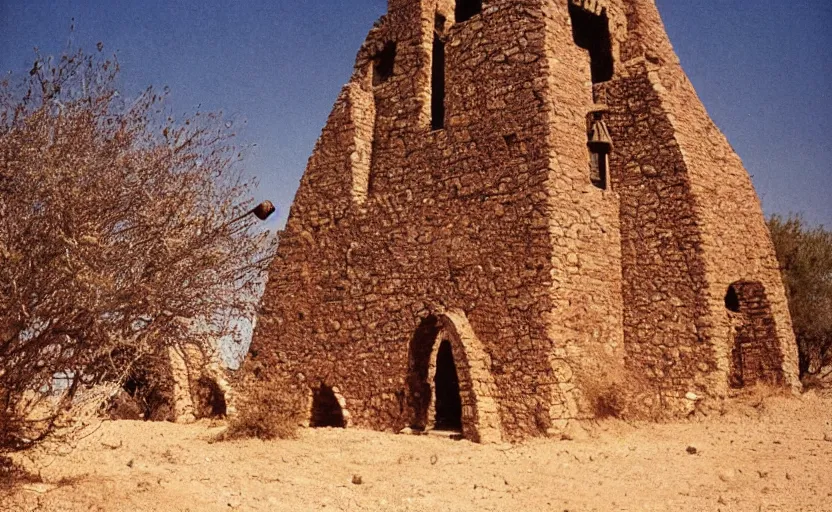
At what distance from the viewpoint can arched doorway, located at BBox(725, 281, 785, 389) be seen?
→ 1248 cm

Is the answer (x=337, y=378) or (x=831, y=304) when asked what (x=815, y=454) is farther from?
(x=831, y=304)

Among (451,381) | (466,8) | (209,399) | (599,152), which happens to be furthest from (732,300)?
(209,399)

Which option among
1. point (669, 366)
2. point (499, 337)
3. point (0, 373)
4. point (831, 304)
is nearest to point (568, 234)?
point (499, 337)

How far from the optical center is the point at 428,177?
42.7ft

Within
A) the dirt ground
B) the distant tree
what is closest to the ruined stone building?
the dirt ground

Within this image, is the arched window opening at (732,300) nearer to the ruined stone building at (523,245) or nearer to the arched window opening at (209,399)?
the ruined stone building at (523,245)

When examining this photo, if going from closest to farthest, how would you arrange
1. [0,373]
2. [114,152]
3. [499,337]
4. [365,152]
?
1. [0,373]
2. [114,152]
3. [499,337]
4. [365,152]

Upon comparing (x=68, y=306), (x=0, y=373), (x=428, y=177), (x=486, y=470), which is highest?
(x=428, y=177)

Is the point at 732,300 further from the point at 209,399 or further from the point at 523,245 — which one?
the point at 209,399

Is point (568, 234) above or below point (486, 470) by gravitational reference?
above

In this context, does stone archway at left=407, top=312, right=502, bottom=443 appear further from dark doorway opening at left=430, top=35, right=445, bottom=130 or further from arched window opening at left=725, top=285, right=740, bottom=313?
arched window opening at left=725, top=285, right=740, bottom=313

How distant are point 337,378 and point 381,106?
525cm

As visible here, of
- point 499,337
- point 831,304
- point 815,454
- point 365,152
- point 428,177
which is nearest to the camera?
point 815,454

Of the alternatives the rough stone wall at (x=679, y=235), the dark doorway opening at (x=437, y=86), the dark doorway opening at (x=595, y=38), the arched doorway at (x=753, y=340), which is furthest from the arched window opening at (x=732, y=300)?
the dark doorway opening at (x=437, y=86)
